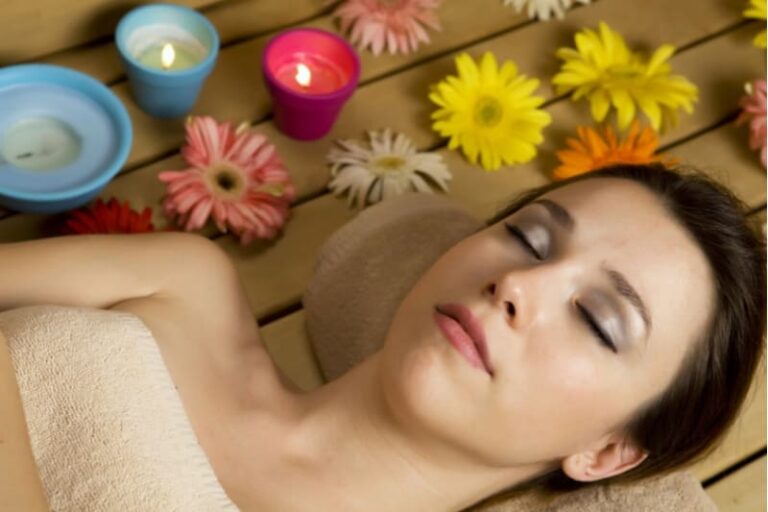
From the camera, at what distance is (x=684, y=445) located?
128 centimetres

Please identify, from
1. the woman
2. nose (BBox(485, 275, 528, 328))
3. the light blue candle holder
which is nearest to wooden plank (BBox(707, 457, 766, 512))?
the woman

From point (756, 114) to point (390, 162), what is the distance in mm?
735

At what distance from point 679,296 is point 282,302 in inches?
27.7

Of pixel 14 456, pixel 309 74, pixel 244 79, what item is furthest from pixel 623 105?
pixel 14 456

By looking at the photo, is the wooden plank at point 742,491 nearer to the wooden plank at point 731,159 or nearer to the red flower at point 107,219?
the wooden plank at point 731,159

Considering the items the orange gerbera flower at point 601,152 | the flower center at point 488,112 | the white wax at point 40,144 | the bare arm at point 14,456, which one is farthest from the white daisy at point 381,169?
the bare arm at point 14,456

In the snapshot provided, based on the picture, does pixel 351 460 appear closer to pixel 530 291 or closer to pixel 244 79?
pixel 530 291

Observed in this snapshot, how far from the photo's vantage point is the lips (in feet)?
3.68

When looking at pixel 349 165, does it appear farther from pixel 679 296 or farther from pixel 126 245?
pixel 679 296

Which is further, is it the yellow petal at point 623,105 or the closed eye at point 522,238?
the yellow petal at point 623,105

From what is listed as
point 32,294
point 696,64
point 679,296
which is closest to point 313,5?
point 696,64

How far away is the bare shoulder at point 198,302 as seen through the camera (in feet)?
4.25

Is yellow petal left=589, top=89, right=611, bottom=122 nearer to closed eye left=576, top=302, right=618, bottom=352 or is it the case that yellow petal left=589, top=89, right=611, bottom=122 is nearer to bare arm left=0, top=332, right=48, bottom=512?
closed eye left=576, top=302, right=618, bottom=352

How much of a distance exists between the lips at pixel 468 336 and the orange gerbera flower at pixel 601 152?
764 mm
